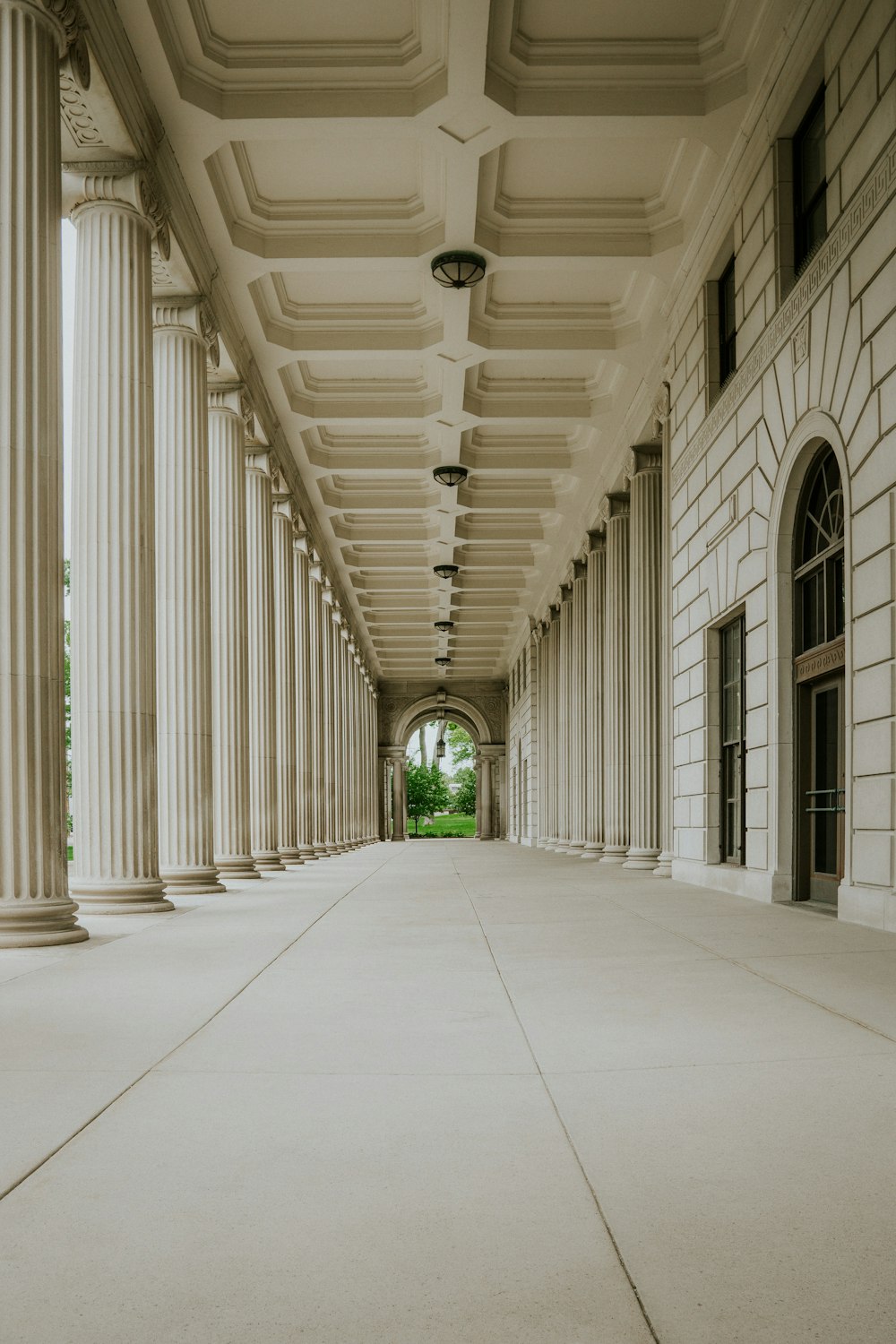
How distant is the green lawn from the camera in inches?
4451

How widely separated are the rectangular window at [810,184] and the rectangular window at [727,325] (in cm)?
300

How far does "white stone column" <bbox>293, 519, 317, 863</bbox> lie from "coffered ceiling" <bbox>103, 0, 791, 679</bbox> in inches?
145

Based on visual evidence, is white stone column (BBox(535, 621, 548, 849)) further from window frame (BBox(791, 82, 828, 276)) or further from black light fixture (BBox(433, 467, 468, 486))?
window frame (BBox(791, 82, 828, 276))

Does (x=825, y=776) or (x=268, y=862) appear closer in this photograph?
(x=825, y=776)

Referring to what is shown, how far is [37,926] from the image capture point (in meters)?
9.83

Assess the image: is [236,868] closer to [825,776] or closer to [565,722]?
[825,776]

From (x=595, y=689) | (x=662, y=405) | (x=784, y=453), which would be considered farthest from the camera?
(x=595, y=689)

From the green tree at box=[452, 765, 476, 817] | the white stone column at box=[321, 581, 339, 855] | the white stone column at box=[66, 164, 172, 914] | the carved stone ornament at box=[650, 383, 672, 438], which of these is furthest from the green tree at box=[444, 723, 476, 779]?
the white stone column at box=[66, 164, 172, 914]

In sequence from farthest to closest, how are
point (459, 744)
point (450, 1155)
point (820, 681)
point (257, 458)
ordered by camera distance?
point (459, 744), point (257, 458), point (820, 681), point (450, 1155)

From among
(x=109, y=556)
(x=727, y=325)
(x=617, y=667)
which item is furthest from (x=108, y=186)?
(x=617, y=667)

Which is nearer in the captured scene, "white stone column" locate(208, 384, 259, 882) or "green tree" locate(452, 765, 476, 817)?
"white stone column" locate(208, 384, 259, 882)

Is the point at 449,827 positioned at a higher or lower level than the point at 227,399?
lower

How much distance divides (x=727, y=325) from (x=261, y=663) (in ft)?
37.9

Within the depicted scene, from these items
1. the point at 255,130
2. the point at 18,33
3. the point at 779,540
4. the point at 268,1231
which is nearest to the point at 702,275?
the point at 779,540
